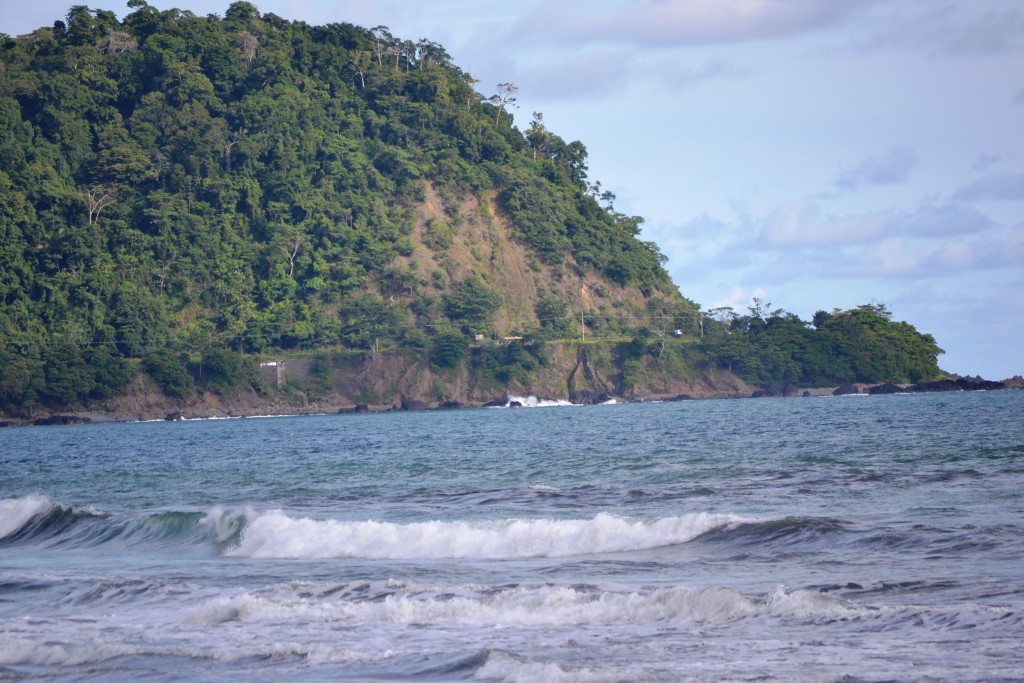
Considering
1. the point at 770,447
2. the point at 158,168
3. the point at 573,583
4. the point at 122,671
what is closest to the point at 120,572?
the point at 122,671

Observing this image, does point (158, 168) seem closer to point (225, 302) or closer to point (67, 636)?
point (225, 302)

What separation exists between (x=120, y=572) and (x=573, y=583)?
24.1 ft

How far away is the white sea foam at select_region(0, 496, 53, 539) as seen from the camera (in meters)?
22.6

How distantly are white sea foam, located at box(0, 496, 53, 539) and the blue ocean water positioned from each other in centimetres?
6

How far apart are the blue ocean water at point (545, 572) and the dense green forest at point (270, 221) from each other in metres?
69.2

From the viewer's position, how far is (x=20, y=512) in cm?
2325

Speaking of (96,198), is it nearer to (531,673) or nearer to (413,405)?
(413,405)

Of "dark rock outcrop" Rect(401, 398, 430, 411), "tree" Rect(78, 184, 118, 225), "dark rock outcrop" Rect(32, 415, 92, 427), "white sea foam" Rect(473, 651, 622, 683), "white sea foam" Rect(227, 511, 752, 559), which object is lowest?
"white sea foam" Rect(473, 651, 622, 683)

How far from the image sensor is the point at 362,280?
106000mm

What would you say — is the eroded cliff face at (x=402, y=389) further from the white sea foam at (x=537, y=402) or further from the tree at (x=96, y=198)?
the tree at (x=96, y=198)

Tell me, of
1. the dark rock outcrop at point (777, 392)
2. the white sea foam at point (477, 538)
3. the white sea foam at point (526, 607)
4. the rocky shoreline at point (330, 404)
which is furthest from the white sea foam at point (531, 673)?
the dark rock outcrop at point (777, 392)

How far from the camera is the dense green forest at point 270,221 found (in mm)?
97875

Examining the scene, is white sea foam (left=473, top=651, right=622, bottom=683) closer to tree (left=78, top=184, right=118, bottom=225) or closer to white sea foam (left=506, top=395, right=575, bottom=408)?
white sea foam (left=506, top=395, right=575, bottom=408)

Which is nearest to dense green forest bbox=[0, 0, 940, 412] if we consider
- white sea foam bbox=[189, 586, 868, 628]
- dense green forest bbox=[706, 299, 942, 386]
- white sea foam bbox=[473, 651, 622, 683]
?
dense green forest bbox=[706, 299, 942, 386]
